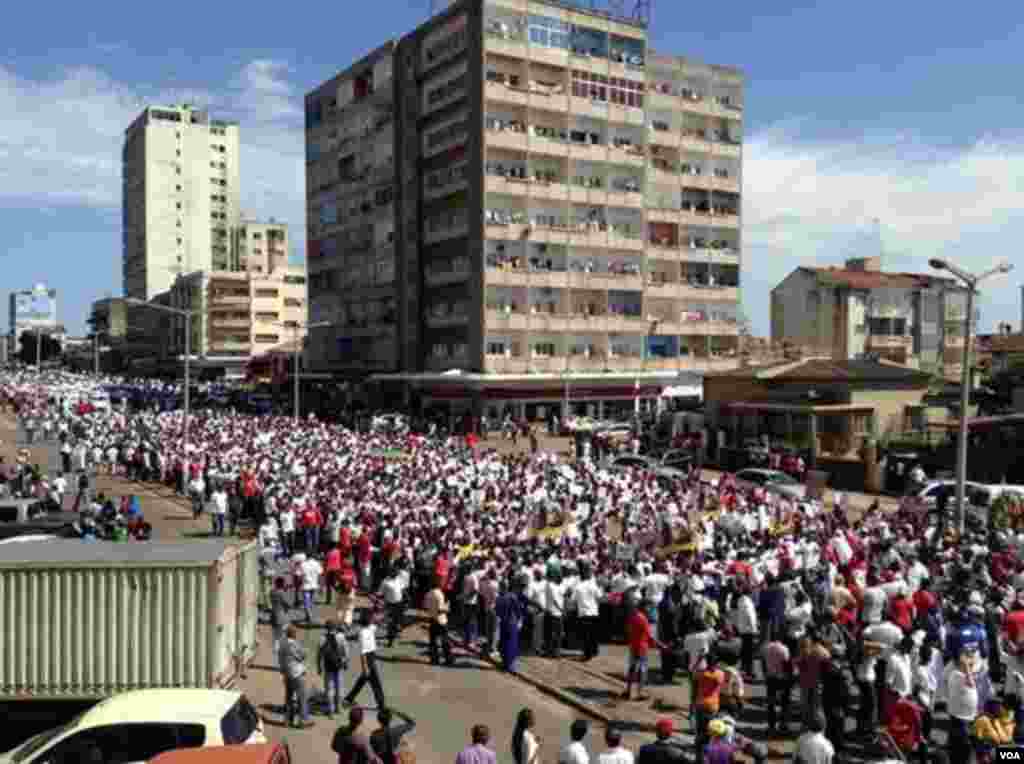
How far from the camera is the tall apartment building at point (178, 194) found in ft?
530

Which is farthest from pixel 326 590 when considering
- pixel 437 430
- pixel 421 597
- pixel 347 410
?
pixel 347 410

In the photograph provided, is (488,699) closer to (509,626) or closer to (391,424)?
(509,626)

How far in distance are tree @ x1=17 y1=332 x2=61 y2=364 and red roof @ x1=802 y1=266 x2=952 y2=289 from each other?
14797 cm

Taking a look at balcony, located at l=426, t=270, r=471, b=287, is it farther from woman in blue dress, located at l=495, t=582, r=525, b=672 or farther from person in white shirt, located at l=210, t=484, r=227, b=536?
woman in blue dress, located at l=495, t=582, r=525, b=672

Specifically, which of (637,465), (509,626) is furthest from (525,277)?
(509,626)

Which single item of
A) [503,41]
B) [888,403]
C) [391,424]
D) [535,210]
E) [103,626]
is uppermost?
[503,41]

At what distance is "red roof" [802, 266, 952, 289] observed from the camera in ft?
257

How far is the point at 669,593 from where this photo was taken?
15820 mm

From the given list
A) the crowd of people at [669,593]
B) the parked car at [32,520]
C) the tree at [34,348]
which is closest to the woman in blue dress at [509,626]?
the crowd of people at [669,593]

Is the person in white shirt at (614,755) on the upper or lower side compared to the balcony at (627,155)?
lower

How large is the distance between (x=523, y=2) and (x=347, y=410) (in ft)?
91.7

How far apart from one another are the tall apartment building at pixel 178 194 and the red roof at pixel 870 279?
361 ft

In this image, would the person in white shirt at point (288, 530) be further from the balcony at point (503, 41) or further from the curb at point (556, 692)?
the balcony at point (503, 41)

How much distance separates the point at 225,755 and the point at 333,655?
427 cm
